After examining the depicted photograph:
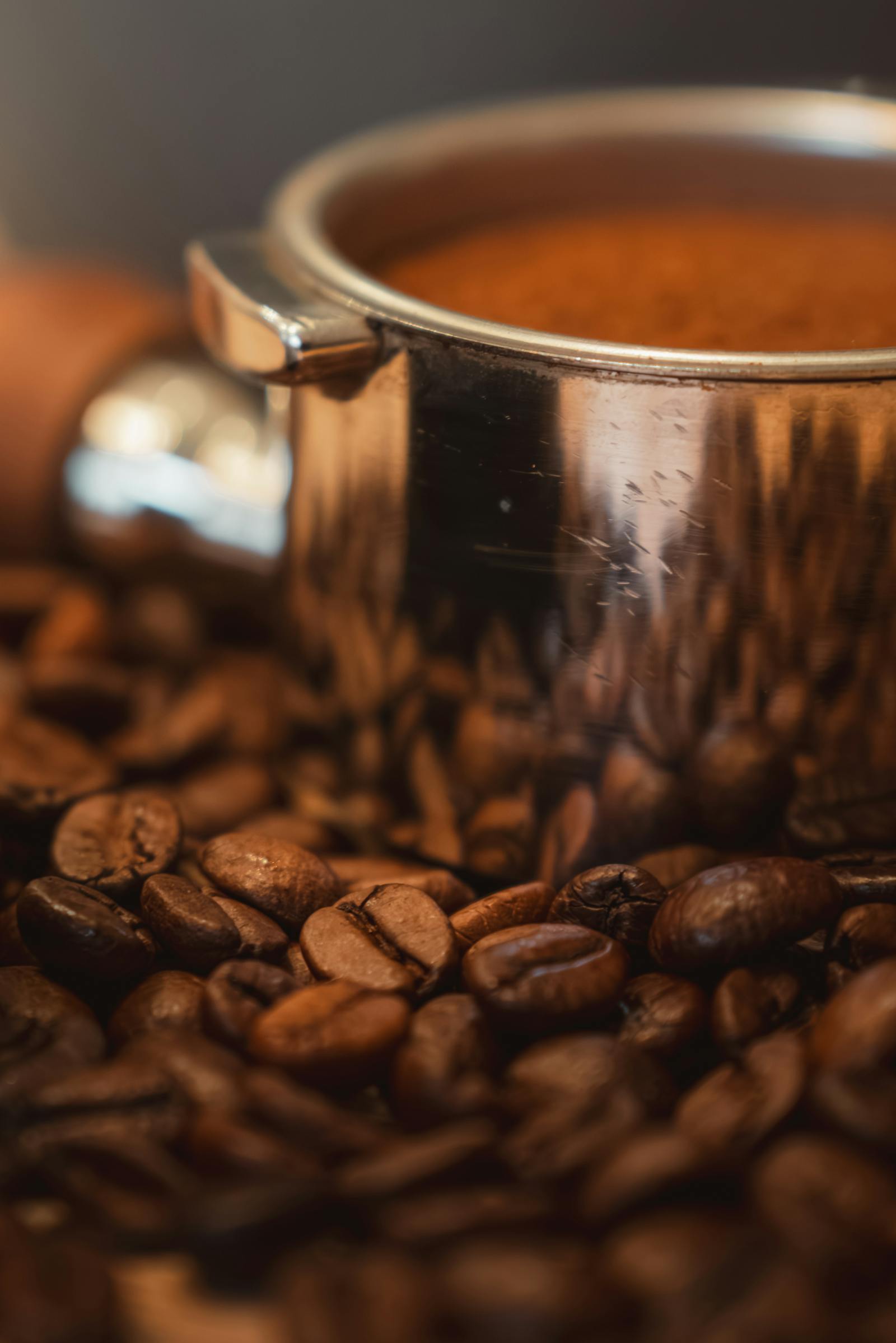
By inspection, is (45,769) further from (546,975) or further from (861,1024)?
(861,1024)

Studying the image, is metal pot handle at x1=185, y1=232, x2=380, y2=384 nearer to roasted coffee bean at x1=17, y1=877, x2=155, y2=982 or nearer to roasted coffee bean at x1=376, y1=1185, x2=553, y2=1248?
roasted coffee bean at x1=17, y1=877, x2=155, y2=982

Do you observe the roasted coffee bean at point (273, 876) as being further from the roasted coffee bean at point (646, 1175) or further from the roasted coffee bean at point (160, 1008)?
the roasted coffee bean at point (646, 1175)

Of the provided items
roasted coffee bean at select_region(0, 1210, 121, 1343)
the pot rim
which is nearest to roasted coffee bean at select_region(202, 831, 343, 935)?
roasted coffee bean at select_region(0, 1210, 121, 1343)

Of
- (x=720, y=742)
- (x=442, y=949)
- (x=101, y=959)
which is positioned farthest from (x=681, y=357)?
(x=101, y=959)

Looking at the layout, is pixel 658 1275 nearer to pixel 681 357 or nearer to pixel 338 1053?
pixel 338 1053

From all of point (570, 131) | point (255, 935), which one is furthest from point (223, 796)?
point (570, 131)

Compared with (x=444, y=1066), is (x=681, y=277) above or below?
above
